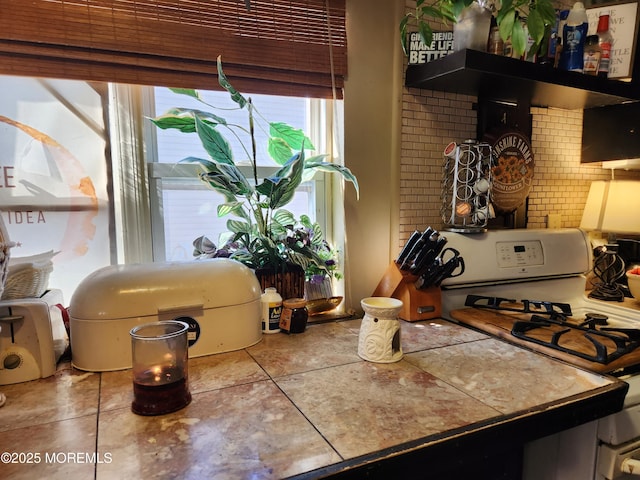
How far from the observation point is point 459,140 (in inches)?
67.9

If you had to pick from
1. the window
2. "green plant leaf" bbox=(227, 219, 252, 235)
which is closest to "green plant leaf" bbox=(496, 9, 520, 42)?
the window

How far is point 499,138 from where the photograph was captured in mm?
1768

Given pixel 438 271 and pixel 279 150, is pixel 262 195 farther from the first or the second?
pixel 438 271

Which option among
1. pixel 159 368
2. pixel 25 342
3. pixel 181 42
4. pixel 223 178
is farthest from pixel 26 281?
pixel 181 42

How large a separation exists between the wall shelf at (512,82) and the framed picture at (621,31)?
68 millimetres

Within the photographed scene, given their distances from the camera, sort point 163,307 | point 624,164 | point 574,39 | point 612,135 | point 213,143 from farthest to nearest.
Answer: point 624,164 < point 612,135 < point 574,39 < point 213,143 < point 163,307

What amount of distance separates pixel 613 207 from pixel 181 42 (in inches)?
77.1

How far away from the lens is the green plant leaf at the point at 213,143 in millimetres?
1269

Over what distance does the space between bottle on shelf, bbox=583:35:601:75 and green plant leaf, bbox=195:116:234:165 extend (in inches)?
53.2

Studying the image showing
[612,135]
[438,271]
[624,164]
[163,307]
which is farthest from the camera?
[624,164]

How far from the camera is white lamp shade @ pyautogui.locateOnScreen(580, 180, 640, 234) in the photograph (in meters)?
1.88

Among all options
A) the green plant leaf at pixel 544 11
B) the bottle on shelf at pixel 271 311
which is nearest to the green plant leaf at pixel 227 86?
the bottle on shelf at pixel 271 311

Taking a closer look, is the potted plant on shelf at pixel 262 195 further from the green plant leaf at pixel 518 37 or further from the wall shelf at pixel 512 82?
the green plant leaf at pixel 518 37

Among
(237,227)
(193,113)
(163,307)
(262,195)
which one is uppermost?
(193,113)
